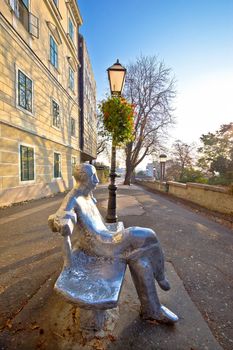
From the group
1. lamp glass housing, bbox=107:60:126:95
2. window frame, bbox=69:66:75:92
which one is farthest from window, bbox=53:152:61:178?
lamp glass housing, bbox=107:60:126:95

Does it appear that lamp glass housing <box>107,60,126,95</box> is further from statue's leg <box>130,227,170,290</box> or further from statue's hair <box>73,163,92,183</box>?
statue's leg <box>130,227,170,290</box>

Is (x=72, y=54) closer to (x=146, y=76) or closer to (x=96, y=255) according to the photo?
(x=146, y=76)

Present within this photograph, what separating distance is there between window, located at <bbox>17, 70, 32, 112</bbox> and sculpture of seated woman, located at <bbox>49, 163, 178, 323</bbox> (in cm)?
818

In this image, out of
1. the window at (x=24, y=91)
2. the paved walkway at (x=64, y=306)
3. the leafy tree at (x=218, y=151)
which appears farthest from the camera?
the leafy tree at (x=218, y=151)

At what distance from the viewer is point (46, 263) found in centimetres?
322

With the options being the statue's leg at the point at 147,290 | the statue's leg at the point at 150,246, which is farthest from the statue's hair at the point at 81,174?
the statue's leg at the point at 147,290

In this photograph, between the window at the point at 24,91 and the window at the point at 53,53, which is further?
the window at the point at 53,53

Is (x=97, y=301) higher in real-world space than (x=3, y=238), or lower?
higher

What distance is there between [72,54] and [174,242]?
1736cm

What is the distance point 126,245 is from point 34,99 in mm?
9967

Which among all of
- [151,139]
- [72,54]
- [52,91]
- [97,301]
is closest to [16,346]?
[97,301]

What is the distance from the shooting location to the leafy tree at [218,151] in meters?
14.7

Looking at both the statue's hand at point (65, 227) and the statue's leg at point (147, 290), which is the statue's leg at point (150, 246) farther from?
the statue's hand at point (65, 227)

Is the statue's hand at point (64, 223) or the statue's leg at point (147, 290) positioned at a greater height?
the statue's hand at point (64, 223)
